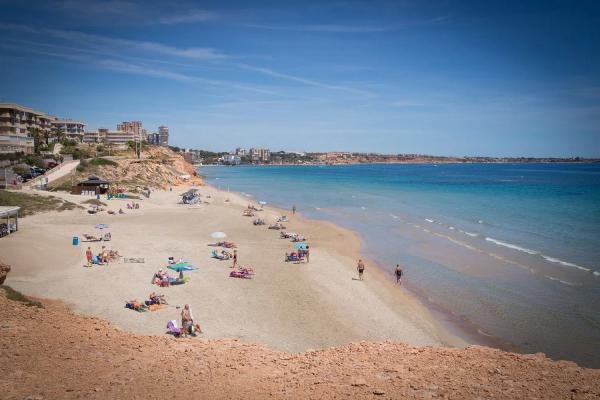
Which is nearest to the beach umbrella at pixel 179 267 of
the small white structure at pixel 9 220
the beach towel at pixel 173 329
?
the beach towel at pixel 173 329

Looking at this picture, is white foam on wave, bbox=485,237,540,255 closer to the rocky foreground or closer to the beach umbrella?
the rocky foreground

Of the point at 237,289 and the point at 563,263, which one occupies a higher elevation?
the point at 237,289

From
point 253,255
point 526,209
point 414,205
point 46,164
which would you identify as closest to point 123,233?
point 253,255

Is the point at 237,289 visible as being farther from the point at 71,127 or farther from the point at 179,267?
the point at 71,127

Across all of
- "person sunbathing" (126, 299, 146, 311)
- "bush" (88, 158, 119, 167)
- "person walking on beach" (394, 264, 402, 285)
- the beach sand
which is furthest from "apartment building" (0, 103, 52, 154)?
"person walking on beach" (394, 264, 402, 285)

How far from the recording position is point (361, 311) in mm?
15453

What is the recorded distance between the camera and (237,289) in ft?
55.2

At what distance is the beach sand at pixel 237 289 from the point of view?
13.1 metres

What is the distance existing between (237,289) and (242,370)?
8500 millimetres

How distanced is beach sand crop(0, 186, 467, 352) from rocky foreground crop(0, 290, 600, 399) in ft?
8.53

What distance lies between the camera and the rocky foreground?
738 centimetres

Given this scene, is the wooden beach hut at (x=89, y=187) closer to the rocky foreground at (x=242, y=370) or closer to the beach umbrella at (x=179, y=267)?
the beach umbrella at (x=179, y=267)

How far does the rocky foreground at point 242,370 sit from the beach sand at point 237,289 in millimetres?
2599

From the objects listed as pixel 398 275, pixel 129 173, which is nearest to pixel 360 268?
pixel 398 275
